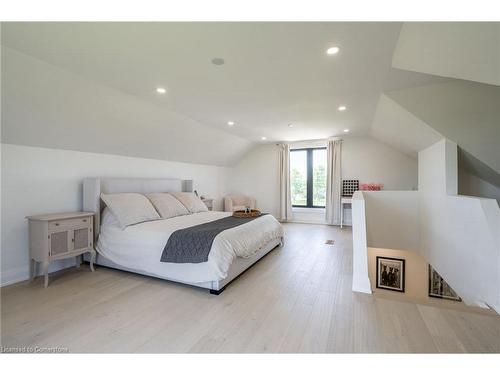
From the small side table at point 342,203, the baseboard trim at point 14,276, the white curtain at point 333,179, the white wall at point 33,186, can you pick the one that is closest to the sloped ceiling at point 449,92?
the white curtain at point 333,179

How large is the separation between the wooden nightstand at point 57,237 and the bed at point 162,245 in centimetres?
19

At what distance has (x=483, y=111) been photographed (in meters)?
2.91

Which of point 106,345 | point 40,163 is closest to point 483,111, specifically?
point 106,345

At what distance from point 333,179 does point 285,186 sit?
1327mm

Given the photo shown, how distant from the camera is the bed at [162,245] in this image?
7.98 feet

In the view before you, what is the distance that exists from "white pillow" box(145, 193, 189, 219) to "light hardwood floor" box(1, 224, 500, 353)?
3.61ft

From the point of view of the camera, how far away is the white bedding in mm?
2414

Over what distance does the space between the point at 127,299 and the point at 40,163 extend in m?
2.13

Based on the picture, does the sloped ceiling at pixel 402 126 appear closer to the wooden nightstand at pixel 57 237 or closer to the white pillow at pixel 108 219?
the white pillow at pixel 108 219

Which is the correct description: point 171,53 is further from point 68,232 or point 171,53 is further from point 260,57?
point 68,232

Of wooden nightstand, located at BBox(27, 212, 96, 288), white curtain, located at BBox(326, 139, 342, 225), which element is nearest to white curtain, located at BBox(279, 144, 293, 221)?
white curtain, located at BBox(326, 139, 342, 225)

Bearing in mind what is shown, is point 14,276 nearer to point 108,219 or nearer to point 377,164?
point 108,219

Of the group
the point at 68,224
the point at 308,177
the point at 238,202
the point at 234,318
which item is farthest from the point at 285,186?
the point at 68,224

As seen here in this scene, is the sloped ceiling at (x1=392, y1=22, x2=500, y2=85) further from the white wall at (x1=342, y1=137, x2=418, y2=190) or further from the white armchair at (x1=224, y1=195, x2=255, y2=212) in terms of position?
the white armchair at (x1=224, y1=195, x2=255, y2=212)
